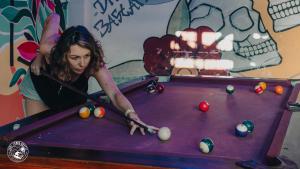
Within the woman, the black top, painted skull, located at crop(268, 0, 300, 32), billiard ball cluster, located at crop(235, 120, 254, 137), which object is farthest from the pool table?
painted skull, located at crop(268, 0, 300, 32)

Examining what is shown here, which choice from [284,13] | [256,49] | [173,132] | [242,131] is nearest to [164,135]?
[173,132]

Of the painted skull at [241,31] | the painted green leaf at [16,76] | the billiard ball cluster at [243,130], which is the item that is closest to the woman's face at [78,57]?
the billiard ball cluster at [243,130]

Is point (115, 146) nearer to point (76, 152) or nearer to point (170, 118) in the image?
point (76, 152)

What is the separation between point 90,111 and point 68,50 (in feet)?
1.20

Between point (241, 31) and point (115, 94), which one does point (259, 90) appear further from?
point (241, 31)

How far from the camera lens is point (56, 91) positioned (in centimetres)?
256

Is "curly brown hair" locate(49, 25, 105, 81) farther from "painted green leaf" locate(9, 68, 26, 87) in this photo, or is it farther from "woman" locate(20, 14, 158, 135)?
"painted green leaf" locate(9, 68, 26, 87)

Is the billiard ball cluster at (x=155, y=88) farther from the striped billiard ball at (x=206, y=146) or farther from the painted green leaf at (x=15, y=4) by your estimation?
the painted green leaf at (x=15, y=4)

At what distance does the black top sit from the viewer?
2.53 metres

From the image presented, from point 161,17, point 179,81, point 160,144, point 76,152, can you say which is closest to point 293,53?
point 161,17

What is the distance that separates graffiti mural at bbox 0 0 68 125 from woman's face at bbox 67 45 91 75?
1.89m

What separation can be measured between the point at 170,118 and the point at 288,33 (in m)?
3.23

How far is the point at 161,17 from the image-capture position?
5.05 meters

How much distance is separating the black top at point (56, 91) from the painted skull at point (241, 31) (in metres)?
2.76
